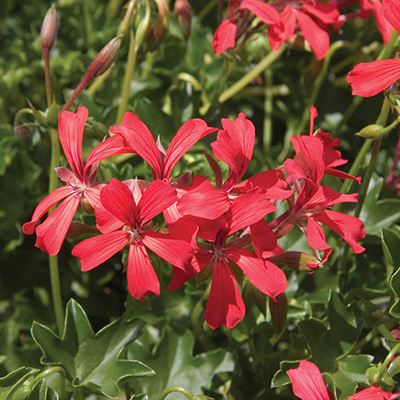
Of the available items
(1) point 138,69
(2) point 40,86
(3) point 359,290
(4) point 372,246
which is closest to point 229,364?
(3) point 359,290

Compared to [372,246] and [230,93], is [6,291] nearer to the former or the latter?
[230,93]

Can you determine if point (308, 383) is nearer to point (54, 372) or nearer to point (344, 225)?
point (344, 225)

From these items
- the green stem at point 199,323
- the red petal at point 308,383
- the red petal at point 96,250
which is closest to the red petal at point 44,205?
the red petal at point 96,250

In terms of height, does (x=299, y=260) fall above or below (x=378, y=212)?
above

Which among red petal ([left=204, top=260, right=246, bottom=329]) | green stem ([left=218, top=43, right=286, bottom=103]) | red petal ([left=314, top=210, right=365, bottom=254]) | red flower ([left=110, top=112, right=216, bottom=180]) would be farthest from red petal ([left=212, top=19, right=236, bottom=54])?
red petal ([left=204, top=260, right=246, bottom=329])

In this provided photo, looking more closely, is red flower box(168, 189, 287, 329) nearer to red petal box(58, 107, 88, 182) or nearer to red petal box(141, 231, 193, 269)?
red petal box(141, 231, 193, 269)

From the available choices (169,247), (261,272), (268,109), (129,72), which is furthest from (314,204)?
(268,109)

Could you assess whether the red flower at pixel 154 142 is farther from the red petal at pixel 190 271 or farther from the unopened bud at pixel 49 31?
the unopened bud at pixel 49 31

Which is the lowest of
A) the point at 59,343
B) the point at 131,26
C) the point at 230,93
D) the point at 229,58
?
the point at 59,343
